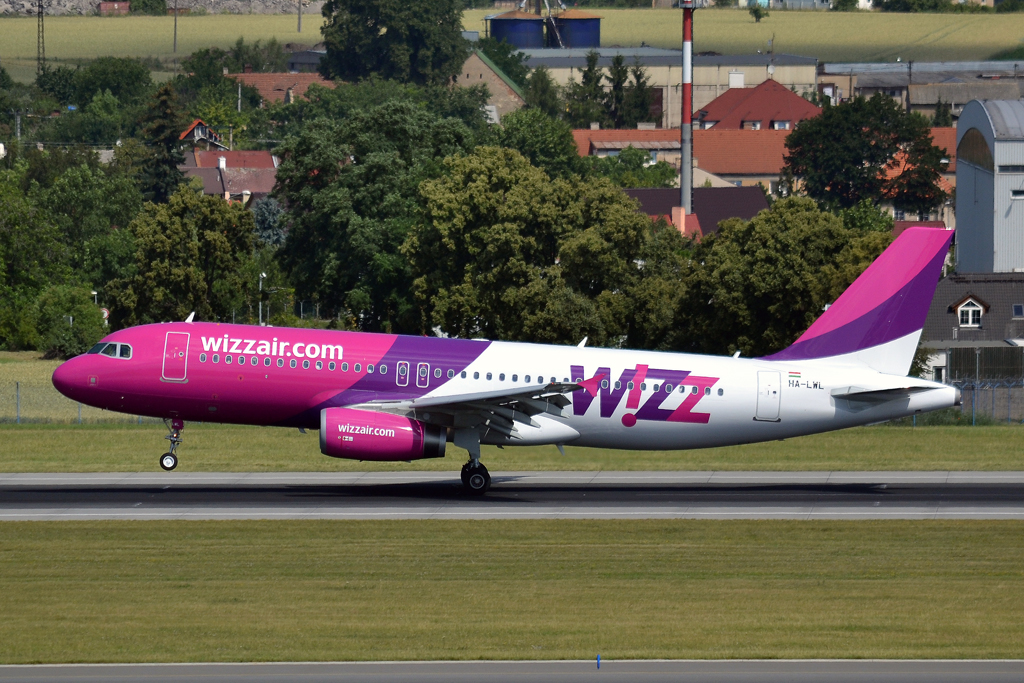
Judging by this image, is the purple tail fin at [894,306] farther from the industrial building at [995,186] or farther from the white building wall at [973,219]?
the white building wall at [973,219]

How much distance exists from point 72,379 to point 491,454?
1523cm

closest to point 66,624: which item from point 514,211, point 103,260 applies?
point 514,211

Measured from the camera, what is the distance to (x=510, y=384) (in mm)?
41281

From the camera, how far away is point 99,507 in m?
38.7

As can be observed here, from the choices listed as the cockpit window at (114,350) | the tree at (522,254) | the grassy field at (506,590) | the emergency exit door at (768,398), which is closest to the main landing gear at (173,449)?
the cockpit window at (114,350)

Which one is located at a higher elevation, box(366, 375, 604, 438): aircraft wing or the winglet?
the winglet

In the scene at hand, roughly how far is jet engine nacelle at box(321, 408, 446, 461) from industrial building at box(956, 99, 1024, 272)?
3394 inches

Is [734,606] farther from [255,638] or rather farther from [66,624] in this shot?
[66,624]

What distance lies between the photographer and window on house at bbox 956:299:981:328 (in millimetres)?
92438

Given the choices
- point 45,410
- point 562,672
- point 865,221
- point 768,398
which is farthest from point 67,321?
point 562,672

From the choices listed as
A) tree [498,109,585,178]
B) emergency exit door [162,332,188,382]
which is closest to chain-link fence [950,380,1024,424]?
emergency exit door [162,332,188,382]

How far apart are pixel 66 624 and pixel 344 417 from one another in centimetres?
1362

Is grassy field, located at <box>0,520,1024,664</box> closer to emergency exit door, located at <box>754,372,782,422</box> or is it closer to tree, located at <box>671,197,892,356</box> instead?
emergency exit door, located at <box>754,372,782,422</box>

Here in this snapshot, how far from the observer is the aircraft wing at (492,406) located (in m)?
39.1
